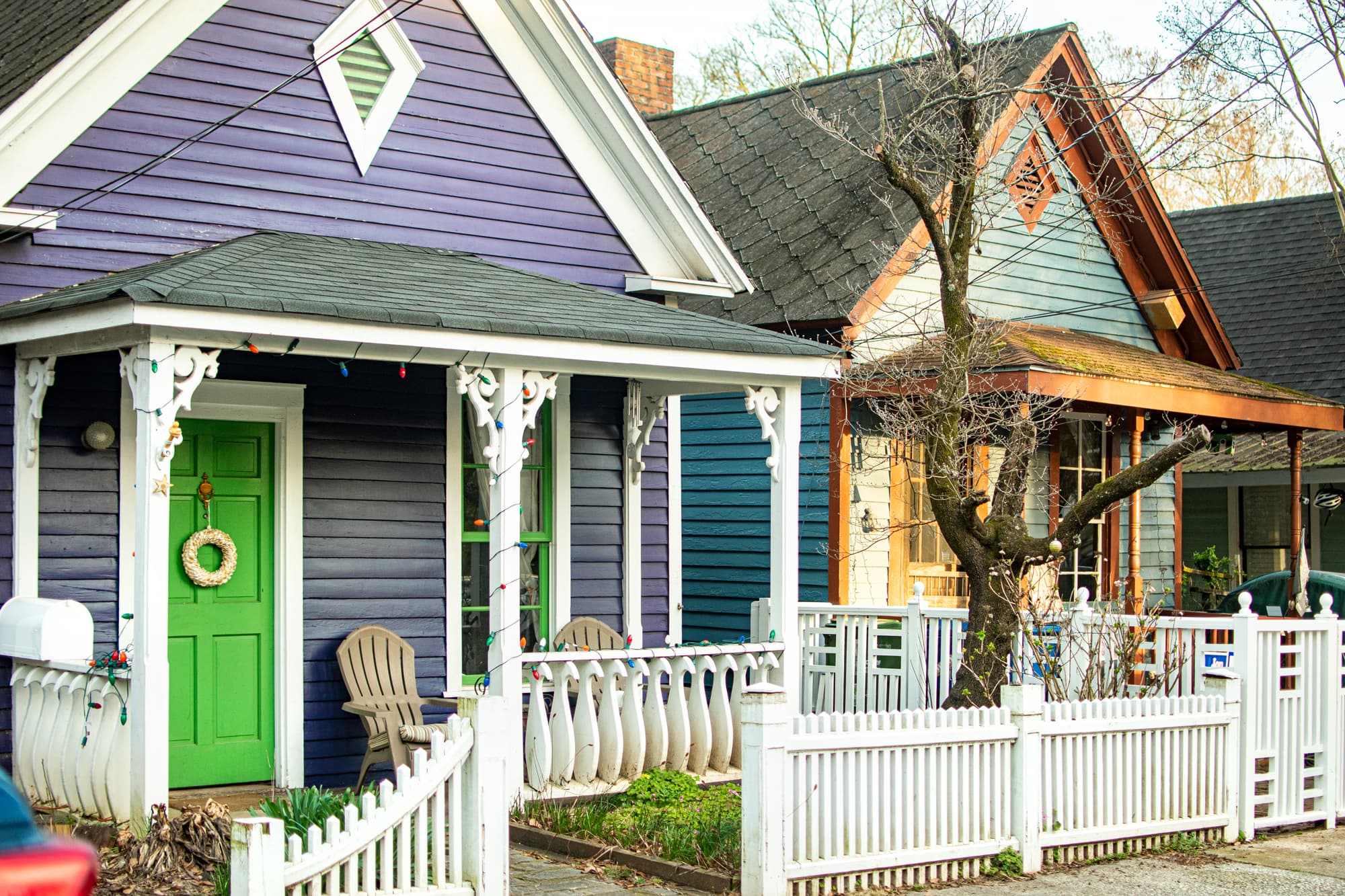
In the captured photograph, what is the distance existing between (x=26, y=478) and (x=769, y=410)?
14.9ft

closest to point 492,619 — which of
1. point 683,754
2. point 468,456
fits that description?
point 683,754

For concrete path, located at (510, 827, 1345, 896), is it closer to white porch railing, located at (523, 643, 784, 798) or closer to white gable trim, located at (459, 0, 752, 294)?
white porch railing, located at (523, 643, 784, 798)

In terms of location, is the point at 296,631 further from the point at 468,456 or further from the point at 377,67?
the point at 377,67

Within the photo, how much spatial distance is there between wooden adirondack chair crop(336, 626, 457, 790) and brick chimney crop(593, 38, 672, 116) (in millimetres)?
8535

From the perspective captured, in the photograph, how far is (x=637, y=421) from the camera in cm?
1163

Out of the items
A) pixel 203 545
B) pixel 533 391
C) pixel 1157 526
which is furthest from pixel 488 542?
pixel 1157 526

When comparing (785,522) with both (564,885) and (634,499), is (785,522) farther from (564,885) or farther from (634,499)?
(564,885)

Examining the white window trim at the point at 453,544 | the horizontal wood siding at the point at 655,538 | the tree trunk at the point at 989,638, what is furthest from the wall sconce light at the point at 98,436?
the tree trunk at the point at 989,638

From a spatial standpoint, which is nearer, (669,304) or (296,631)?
(296,631)

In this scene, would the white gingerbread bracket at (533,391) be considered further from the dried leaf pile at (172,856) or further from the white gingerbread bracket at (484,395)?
the dried leaf pile at (172,856)

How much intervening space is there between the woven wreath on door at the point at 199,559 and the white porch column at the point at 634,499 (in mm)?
3069

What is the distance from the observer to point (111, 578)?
9.15m

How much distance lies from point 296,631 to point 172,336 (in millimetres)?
2887

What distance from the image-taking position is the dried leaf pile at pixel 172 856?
6.81 meters
